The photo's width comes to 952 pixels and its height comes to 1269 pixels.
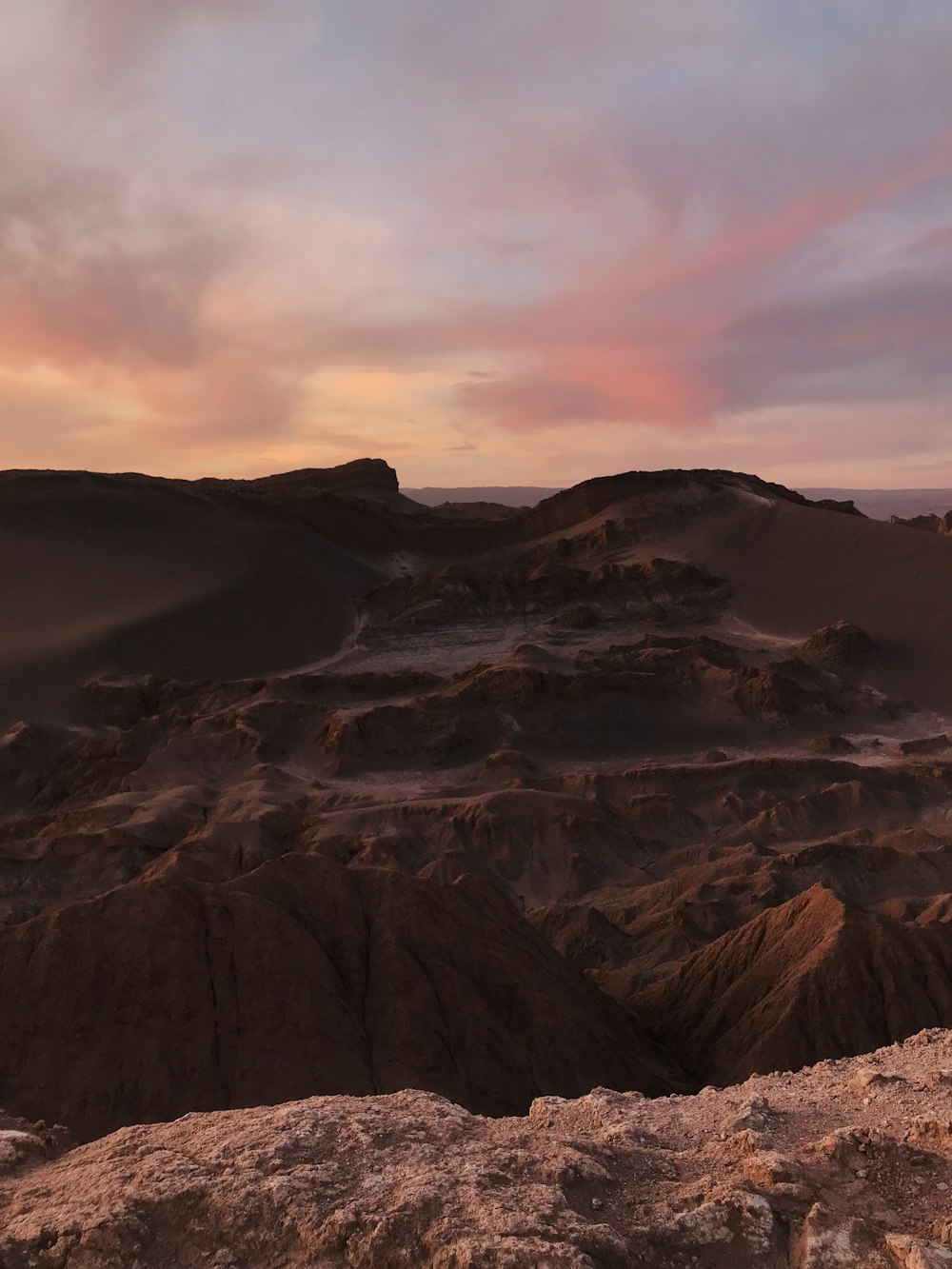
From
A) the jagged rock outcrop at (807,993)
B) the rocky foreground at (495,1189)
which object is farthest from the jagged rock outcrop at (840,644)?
the rocky foreground at (495,1189)

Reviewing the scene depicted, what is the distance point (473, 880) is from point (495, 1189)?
16.8 m

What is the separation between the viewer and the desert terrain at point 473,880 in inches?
239

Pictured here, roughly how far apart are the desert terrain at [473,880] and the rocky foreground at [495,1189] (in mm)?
25

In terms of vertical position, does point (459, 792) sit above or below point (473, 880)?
below

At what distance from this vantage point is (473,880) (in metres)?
22.8

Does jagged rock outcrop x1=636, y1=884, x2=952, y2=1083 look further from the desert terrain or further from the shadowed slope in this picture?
the shadowed slope

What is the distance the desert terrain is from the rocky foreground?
25mm

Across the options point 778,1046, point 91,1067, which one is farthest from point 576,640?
point 91,1067

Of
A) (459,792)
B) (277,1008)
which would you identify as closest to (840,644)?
(459,792)

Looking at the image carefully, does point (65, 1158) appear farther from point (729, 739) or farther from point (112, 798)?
point (729, 739)

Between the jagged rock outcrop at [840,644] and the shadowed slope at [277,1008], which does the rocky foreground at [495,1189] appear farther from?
the jagged rock outcrop at [840,644]

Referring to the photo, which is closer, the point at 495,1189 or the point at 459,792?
the point at 495,1189

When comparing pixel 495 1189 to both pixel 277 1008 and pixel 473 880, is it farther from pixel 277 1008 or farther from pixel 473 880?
pixel 473 880

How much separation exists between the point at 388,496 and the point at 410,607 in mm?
34324
